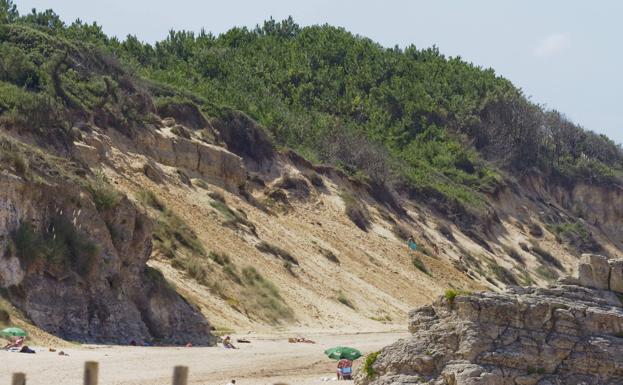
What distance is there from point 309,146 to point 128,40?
14.0 m

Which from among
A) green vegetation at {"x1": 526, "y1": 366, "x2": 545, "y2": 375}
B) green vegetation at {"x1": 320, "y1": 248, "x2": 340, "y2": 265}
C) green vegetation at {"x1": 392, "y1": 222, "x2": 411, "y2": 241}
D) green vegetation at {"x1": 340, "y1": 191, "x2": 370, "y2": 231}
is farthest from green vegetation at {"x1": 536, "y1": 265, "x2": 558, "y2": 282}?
green vegetation at {"x1": 526, "y1": 366, "x2": 545, "y2": 375}

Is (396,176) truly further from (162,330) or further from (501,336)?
(501,336)

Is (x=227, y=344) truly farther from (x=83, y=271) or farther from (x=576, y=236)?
(x=576, y=236)

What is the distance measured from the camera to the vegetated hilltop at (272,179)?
29.5 metres

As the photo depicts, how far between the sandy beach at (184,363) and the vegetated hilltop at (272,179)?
1.90m

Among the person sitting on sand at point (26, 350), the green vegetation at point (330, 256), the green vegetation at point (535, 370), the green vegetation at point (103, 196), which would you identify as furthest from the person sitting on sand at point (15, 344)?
the green vegetation at point (330, 256)

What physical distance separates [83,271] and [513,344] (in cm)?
1278

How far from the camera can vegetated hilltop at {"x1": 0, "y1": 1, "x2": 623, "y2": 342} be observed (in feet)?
96.6

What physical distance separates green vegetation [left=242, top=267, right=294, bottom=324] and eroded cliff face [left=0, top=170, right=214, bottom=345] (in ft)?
17.9

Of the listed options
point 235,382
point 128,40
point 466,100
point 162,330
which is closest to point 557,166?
point 466,100

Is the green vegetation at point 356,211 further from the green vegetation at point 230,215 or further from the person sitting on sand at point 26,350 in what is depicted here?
the person sitting on sand at point 26,350

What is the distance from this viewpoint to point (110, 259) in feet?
96.7

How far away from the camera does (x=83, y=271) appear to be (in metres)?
28.5

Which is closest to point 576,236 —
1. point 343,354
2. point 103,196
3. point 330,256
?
point 330,256
